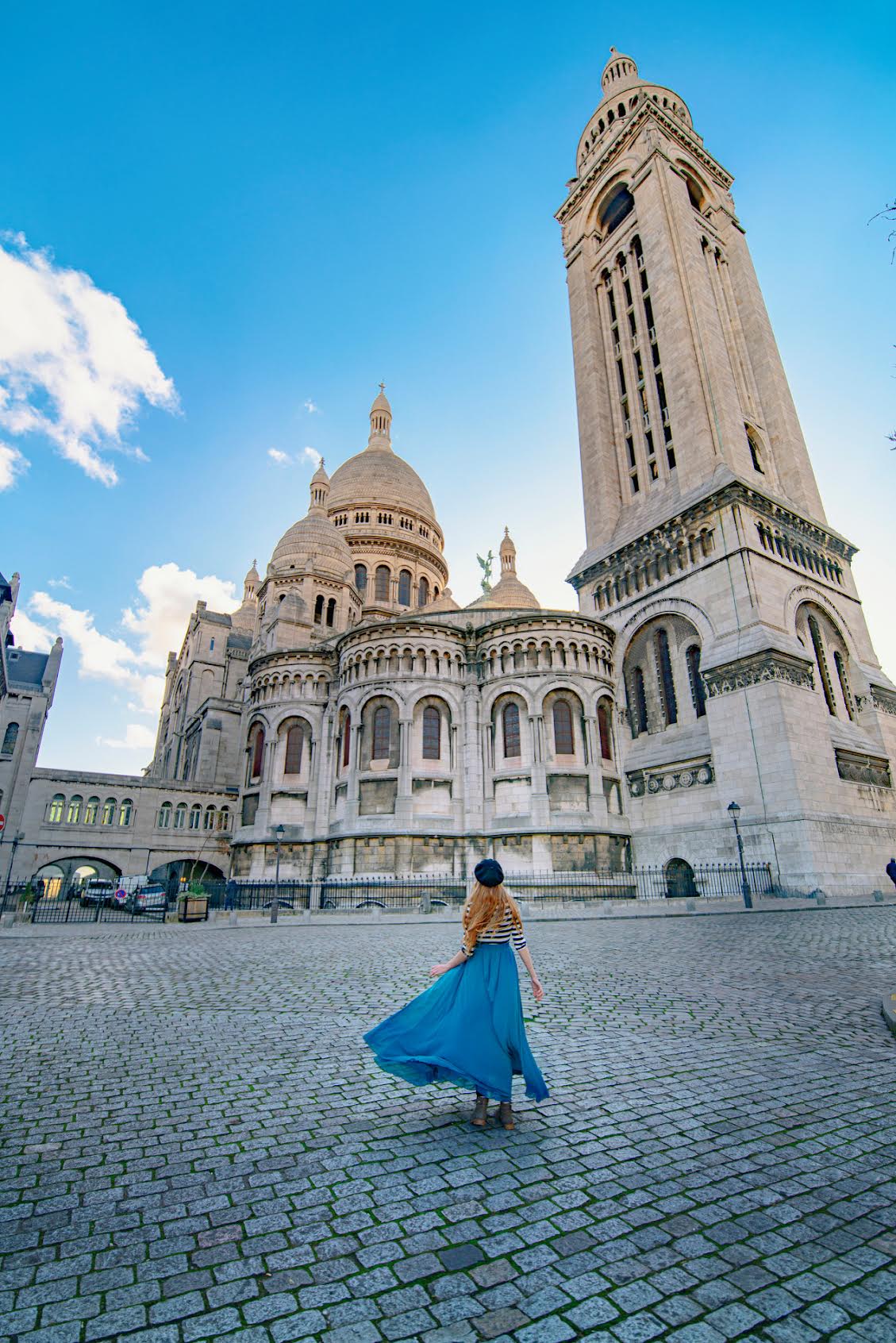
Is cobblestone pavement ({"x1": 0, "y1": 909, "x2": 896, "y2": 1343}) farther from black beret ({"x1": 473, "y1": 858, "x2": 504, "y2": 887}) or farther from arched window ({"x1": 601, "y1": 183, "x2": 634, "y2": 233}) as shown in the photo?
arched window ({"x1": 601, "y1": 183, "x2": 634, "y2": 233})

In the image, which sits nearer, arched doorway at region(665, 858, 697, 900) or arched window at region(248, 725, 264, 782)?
arched doorway at region(665, 858, 697, 900)

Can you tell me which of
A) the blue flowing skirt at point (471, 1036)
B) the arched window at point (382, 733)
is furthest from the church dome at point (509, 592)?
the blue flowing skirt at point (471, 1036)

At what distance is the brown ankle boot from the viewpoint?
4.09 metres

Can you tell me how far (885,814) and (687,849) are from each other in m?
8.11

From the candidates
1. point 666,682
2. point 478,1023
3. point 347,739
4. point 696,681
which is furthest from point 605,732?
point 478,1023

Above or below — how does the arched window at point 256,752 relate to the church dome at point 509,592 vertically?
below

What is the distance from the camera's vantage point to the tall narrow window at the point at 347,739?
101 feet

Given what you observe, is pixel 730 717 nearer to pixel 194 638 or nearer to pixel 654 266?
pixel 654 266

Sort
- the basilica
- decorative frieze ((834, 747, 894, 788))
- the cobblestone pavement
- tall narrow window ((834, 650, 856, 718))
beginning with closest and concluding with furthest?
the cobblestone pavement
the basilica
decorative frieze ((834, 747, 894, 788))
tall narrow window ((834, 650, 856, 718))

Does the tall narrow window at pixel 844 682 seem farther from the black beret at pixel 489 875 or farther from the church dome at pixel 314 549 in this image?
the black beret at pixel 489 875

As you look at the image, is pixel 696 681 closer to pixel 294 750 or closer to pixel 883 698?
pixel 883 698

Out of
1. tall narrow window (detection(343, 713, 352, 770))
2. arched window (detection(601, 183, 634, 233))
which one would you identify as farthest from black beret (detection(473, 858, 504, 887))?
arched window (detection(601, 183, 634, 233))

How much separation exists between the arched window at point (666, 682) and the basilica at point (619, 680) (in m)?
0.14

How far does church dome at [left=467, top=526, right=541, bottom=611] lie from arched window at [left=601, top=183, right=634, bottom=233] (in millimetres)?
21484
